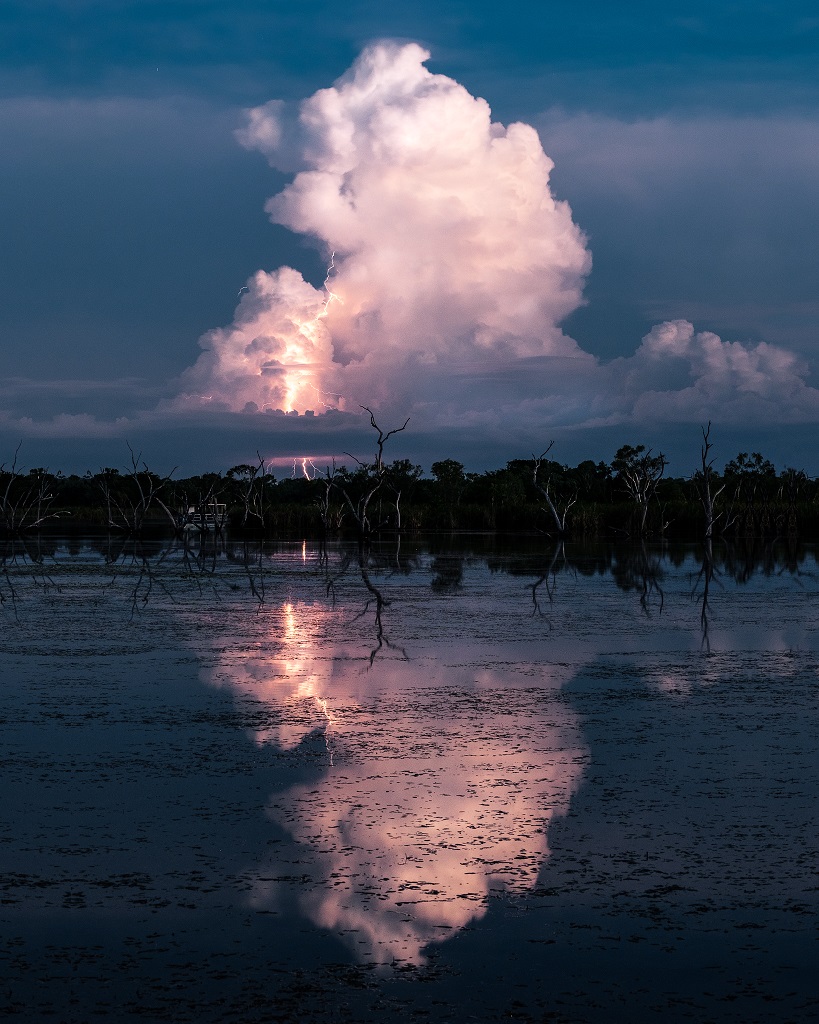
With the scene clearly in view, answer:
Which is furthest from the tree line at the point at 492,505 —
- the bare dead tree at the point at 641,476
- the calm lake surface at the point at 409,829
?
the calm lake surface at the point at 409,829

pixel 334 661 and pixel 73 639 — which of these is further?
pixel 73 639

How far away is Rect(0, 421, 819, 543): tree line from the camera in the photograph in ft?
177

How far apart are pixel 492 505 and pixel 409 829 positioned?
57.4 metres

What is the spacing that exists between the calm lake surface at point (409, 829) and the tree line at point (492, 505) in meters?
30.1

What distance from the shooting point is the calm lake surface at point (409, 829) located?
427 cm

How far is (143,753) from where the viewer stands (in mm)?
7973

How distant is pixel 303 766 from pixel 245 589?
52.3 ft

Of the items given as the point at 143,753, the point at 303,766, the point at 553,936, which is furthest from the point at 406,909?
the point at 143,753

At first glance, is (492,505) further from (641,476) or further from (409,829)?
(409,829)

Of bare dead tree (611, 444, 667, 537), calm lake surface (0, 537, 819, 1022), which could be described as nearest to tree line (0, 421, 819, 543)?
bare dead tree (611, 444, 667, 537)

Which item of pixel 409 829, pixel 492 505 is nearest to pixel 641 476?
pixel 492 505

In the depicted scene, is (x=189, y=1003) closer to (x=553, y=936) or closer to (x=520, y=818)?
(x=553, y=936)

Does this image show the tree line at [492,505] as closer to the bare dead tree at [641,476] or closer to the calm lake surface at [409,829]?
the bare dead tree at [641,476]

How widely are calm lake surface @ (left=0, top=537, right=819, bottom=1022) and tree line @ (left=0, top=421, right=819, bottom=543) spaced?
30.1 m
